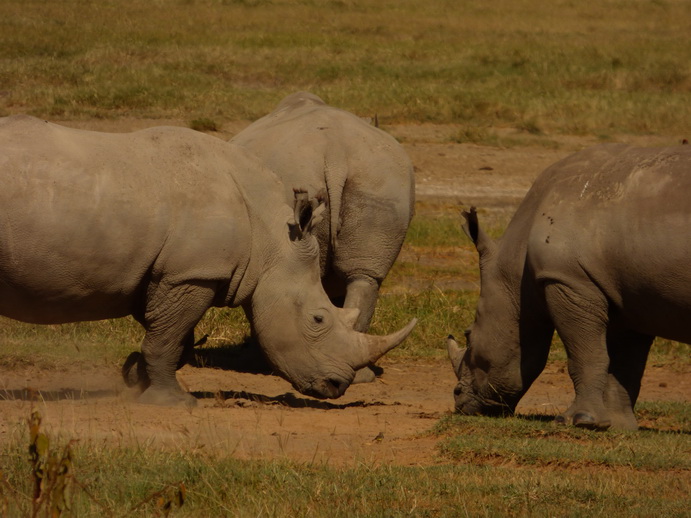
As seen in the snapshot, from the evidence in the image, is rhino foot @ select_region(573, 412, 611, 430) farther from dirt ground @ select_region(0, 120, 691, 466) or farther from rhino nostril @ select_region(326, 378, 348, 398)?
rhino nostril @ select_region(326, 378, 348, 398)

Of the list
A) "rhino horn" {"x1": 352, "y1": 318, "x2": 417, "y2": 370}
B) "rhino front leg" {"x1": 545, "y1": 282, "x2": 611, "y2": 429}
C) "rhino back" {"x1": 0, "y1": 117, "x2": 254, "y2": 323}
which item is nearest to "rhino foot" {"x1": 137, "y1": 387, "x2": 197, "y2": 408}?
"rhino back" {"x1": 0, "y1": 117, "x2": 254, "y2": 323}

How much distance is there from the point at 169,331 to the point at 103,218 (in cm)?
92

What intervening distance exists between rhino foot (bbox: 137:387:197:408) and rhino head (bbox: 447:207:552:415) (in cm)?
176

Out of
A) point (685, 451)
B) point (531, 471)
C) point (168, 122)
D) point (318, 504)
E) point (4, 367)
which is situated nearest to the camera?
point (318, 504)

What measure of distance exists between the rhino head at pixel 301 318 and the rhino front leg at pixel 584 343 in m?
1.45

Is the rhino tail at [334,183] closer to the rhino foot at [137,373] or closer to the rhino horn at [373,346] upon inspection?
the rhino horn at [373,346]

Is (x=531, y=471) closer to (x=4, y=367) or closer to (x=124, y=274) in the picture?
(x=124, y=274)

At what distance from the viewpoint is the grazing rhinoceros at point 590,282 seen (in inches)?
280

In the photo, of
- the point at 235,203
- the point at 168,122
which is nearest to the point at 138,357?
the point at 235,203

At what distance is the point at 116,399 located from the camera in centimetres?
783

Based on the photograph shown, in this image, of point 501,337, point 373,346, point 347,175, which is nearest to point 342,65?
point 347,175

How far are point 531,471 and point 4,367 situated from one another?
14.3 ft

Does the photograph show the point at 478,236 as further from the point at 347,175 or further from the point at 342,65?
the point at 342,65

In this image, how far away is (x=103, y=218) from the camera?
286 inches
